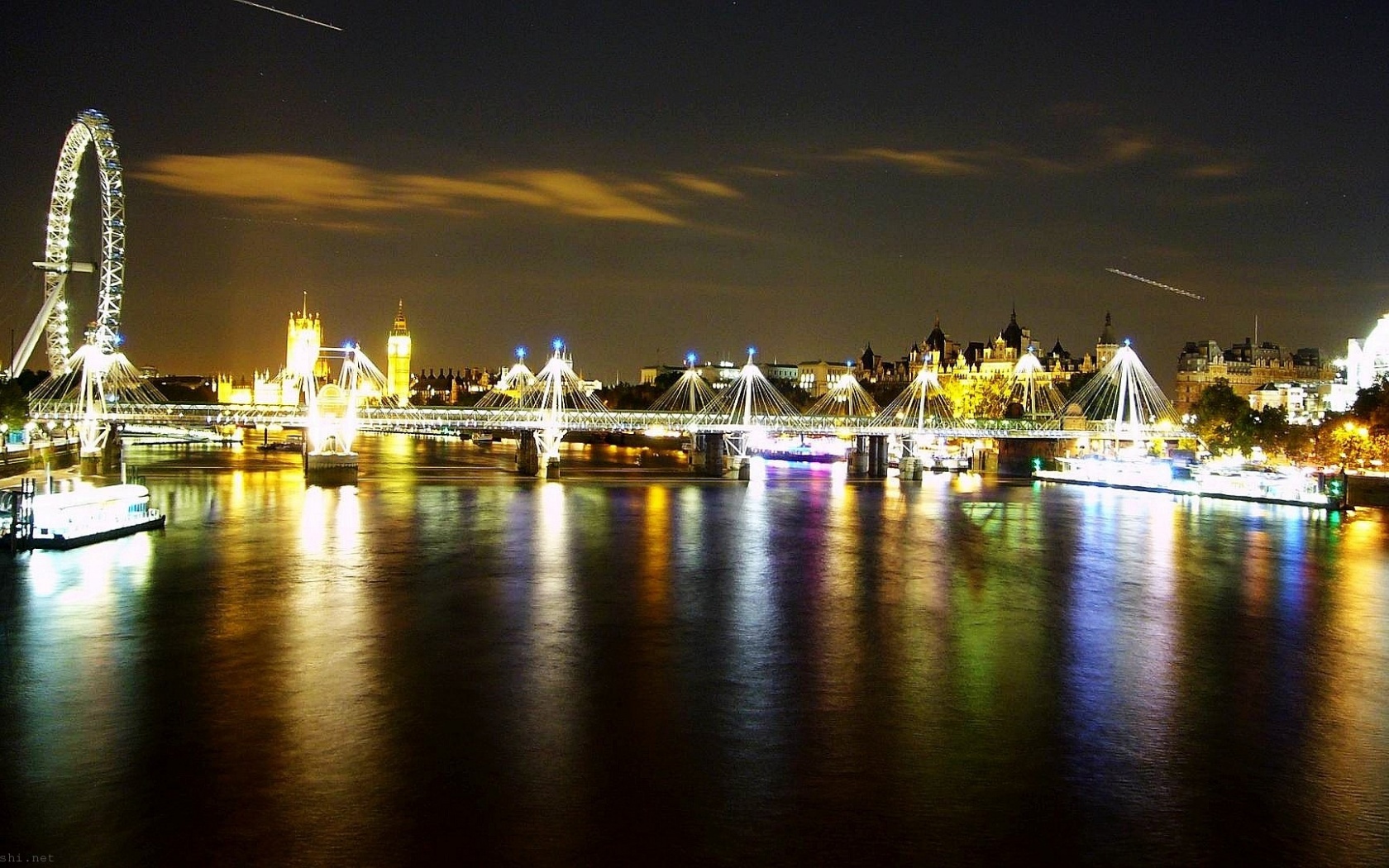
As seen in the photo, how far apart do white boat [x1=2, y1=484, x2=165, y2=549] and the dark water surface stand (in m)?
1.16

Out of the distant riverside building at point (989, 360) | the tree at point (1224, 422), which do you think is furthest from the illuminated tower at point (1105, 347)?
the tree at point (1224, 422)

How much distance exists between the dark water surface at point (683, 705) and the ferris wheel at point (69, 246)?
96.5 ft

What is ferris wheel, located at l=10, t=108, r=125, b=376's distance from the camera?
56781 mm

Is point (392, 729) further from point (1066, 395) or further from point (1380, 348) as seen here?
point (1066, 395)

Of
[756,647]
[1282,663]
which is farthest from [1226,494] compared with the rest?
[756,647]

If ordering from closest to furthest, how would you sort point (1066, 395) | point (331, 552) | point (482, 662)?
1. point (482, 662)
2. point (331, 552)
3. point (1066, 395)

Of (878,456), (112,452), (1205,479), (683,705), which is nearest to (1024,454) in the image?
(878,456)

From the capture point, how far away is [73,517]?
32781 mm

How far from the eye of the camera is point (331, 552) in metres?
34.4

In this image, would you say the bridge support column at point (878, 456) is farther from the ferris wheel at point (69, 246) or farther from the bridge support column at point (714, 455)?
the ferris wheel at point (69, 246)

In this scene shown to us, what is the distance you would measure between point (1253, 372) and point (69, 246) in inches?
5105

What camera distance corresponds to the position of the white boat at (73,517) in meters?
31.7

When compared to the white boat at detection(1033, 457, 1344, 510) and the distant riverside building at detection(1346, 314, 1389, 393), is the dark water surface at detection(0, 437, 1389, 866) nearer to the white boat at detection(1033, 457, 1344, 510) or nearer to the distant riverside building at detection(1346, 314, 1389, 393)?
the white boat at detection(1033, 457, 1344, 510)

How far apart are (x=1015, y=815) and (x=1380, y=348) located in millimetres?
87382
